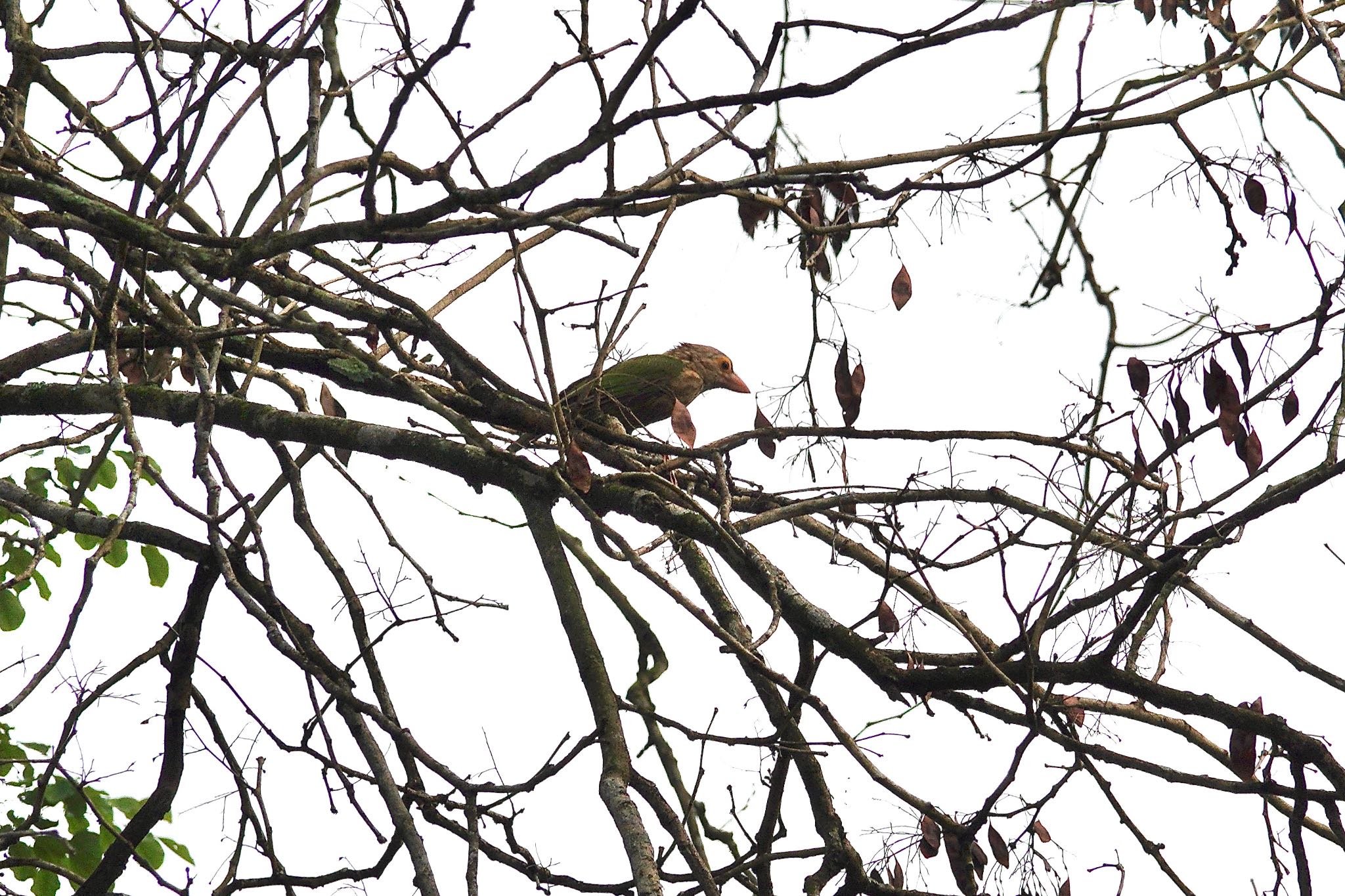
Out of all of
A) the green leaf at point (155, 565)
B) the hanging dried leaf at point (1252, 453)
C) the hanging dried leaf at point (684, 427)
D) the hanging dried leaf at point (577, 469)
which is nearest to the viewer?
the hanging dried leaf at point (1252, 453)

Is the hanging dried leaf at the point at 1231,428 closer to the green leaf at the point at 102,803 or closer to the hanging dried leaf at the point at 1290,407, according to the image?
the hanging dried leaf at the point at 1290,407

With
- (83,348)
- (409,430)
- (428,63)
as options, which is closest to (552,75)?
(428,63)

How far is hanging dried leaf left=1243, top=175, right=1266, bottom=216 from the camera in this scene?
3146 millimetres

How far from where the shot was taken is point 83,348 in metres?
3.54

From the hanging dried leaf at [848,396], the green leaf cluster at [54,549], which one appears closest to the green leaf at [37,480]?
the green leaf cluster at [54,549]

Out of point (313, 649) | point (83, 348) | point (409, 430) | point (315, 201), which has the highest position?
point (315, 201)

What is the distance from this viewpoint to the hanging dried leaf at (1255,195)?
315cm

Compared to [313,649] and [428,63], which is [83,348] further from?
[428,63]

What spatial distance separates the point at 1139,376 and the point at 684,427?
104 cm

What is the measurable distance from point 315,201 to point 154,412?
776mm

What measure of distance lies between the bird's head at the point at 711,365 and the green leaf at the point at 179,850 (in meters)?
3.42

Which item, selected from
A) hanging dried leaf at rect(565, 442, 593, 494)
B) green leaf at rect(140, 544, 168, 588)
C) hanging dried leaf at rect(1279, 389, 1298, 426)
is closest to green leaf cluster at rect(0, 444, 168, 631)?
green leaf at rect(140, 544, 168, 588)

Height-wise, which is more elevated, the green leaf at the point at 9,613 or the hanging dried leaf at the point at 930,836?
the green leaf at the point at 9,613

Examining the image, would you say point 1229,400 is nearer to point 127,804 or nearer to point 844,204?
point 844,204
